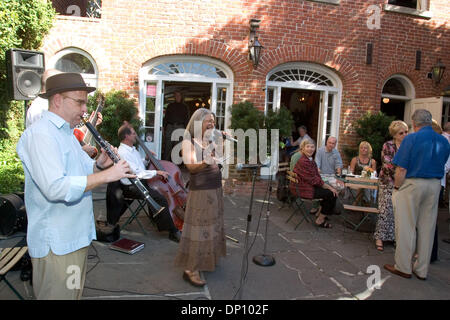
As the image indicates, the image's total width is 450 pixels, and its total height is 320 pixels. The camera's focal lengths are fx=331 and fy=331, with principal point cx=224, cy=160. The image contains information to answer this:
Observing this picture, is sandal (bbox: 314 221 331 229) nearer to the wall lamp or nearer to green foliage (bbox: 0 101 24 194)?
green foliage (bbox: 0 101 24 194)

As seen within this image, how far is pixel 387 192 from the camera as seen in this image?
14.7ft

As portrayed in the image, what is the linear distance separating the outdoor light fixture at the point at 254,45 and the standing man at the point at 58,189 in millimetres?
5896

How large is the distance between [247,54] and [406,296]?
595 centimetres

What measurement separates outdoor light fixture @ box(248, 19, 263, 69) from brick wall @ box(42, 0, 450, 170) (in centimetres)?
17

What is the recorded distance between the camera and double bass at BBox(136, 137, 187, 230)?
4.35 m

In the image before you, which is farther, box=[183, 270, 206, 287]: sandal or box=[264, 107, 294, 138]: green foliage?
box=[264, 107, 294, 138]: green foliage

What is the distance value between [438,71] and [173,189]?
8.01 meters

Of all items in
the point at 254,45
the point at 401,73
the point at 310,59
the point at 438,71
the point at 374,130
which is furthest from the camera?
the point at 401,73

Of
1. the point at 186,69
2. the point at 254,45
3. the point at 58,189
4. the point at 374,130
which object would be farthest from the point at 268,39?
the point at 58,189

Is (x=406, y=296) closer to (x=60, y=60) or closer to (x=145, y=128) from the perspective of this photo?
(x=145, y=128)

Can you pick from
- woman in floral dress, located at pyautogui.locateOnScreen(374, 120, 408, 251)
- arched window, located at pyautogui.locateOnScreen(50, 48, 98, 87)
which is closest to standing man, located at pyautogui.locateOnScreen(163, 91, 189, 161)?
arched window, located at pyautogui.locateOnScreen(50, 48, 98, 87)

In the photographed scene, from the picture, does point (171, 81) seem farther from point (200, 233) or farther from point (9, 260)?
point (9, 260)

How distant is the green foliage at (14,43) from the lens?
18.6 feet

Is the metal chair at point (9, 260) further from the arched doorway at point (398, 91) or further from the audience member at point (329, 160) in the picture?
the arched doorway at point (398, 91)
